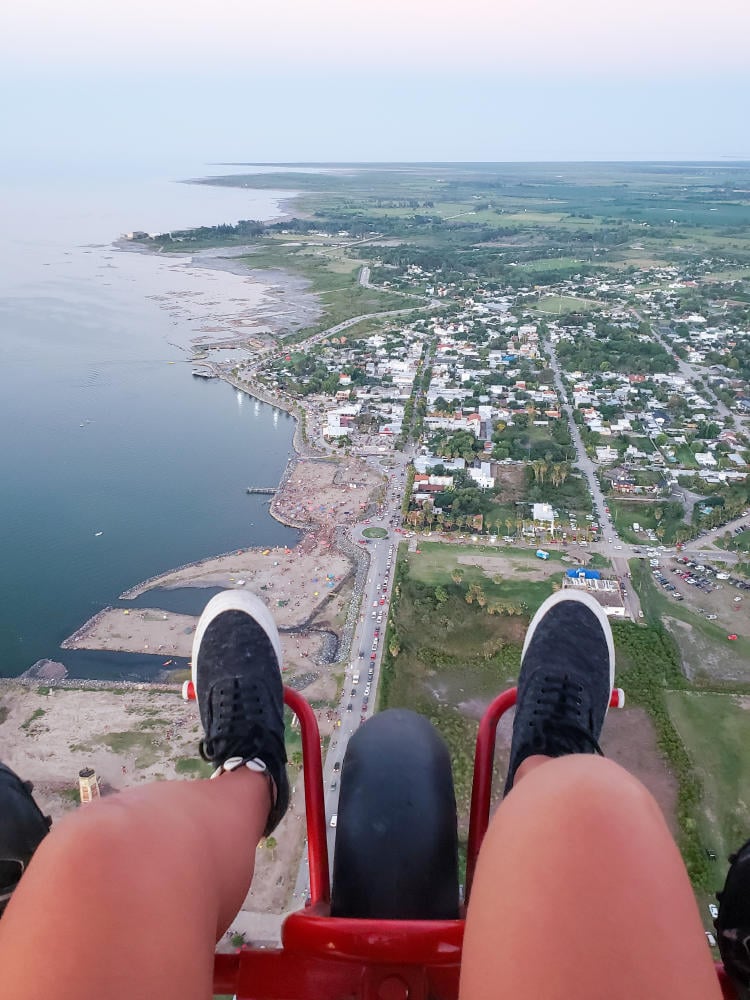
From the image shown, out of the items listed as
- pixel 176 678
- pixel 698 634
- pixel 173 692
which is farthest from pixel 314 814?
pixel 698 634

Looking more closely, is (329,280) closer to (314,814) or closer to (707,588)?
(707,588)

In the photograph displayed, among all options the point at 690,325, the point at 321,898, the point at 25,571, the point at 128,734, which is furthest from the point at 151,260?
the point at 321,898

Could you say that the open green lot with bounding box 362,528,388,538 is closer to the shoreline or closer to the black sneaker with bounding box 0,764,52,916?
the shoreline

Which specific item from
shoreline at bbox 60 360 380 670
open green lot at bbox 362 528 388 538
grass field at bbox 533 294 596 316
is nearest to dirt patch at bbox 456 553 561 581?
open green lot at bbox 362 528 388 538

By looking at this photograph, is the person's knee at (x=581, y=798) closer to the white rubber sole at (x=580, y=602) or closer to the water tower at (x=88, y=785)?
the white rubber sole at (x=580, y=602)

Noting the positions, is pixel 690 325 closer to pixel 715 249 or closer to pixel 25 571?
pixel 715 249
